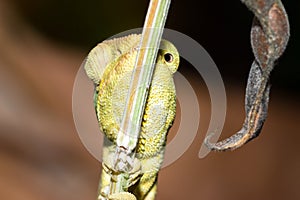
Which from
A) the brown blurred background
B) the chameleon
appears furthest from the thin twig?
the brown blurred background

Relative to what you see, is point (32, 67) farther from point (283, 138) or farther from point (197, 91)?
point (283, 138)

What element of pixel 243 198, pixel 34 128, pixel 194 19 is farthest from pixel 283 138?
pixel 34 128

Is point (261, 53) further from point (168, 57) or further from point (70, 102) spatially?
point (70, 102)

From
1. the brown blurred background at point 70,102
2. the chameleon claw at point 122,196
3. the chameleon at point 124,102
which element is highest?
the brown blurred background at point 70,102

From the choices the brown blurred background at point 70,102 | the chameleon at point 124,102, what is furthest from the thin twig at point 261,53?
the brown blurred background at point 70,102

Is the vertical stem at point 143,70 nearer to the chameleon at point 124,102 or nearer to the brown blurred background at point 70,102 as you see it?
the chameleon at point 124,102

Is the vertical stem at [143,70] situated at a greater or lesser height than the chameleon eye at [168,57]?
lesser

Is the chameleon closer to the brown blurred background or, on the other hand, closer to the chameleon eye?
the chameleon eye
